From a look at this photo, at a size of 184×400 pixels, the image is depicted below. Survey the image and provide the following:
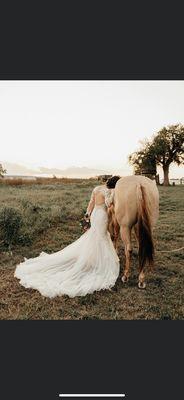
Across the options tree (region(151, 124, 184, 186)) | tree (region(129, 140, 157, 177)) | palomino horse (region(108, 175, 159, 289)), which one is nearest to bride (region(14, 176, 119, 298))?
palomino horse (region(108, 175, 159, 289))

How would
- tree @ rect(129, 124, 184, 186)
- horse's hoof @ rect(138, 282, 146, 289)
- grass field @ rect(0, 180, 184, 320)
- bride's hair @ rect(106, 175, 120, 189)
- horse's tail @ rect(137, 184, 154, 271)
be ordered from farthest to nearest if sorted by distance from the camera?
tree @ rect(129, 124, 184, 186) → bride's hair @ rect(106, 175, 120, 189) → horse's hoof @ rect(138, 282, 146, 289) → horse's tail @ rect(137, 184, 154, 271) → grass field @ rect(0, 180, 184, 320)

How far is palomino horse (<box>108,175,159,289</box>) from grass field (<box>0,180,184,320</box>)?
1.26 ft

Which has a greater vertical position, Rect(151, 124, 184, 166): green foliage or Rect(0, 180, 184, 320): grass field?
Rect(151, 124, 184, 166): green foliage

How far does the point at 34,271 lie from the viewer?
4.86 m

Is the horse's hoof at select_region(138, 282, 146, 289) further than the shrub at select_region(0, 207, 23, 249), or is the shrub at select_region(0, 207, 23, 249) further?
the shrub at select_region(0, 207, 23, 249)

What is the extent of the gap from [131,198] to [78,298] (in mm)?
1393

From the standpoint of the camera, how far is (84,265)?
183 inches

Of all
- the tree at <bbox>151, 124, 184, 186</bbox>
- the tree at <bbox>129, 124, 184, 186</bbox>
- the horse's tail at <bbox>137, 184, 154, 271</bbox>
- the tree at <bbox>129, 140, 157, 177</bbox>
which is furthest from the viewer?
the tree at <bbox>151, 124, 184, 186</bbox>

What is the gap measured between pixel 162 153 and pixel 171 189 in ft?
20.2

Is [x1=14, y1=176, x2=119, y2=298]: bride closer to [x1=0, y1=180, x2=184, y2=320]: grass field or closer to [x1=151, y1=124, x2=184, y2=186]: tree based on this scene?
[x1=0, y1=180, x2=184, y2=320]: grass field

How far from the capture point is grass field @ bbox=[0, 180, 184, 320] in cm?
385

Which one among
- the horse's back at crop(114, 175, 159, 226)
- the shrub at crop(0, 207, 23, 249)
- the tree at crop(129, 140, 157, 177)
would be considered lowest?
the shrub at crop(0, 207, 23, 249)

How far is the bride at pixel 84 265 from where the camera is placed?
4.35 m

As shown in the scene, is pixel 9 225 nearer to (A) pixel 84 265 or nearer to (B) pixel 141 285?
(A) pixel 84 265
